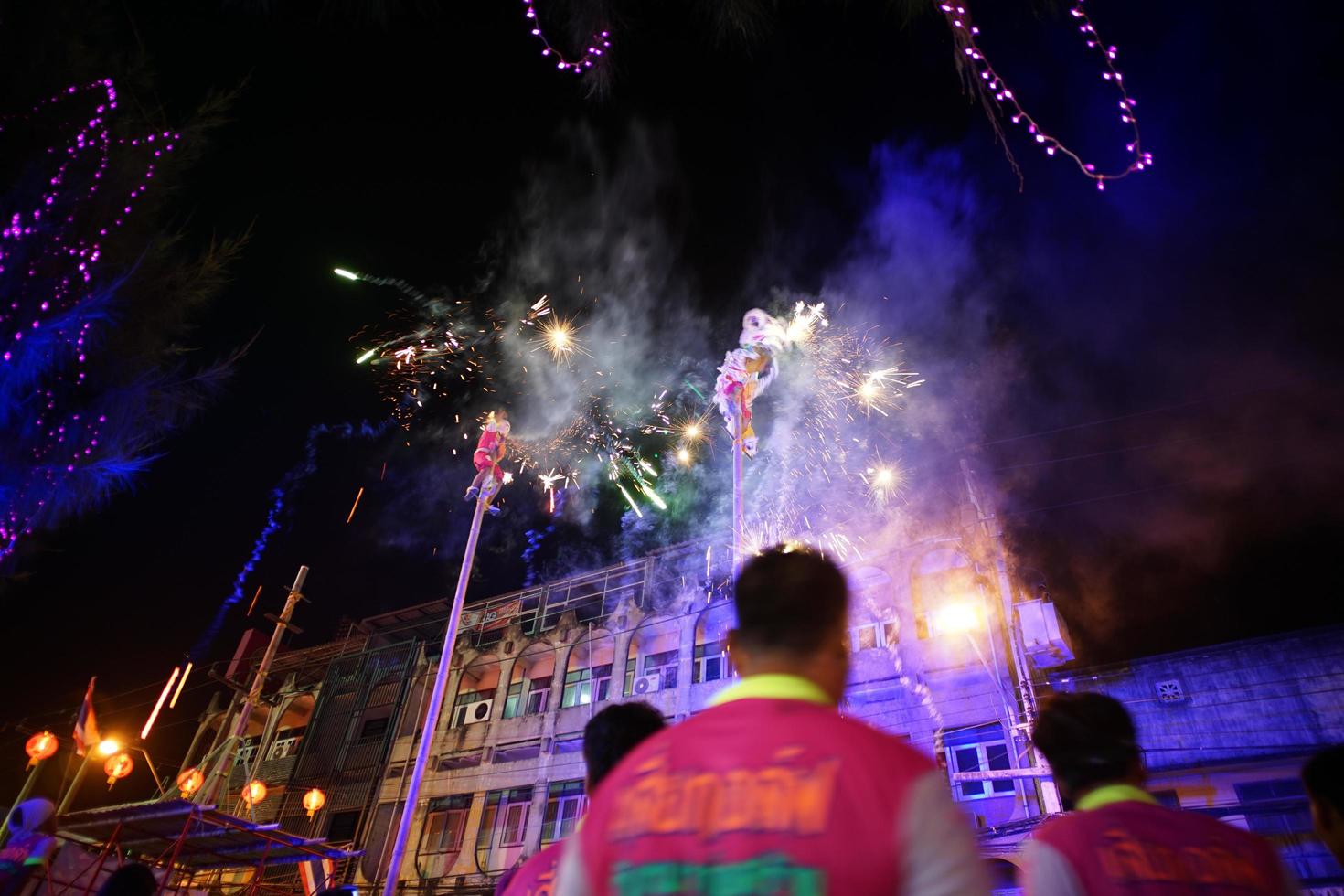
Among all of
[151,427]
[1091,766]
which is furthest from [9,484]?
[1091,766]

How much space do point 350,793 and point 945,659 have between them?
2045cm

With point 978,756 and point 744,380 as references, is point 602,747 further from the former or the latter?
point 978,756

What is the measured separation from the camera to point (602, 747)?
109 inches

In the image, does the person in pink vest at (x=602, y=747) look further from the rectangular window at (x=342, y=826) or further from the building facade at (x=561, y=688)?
the rectangular window at (x=342, y=826)

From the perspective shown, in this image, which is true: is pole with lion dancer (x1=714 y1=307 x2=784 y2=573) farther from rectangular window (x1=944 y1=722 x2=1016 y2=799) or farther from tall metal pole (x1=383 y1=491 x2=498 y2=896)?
rectangular window (x1=944 y1=722 x2=1016 y2=799)

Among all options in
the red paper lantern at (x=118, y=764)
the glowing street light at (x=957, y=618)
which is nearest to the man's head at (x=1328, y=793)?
the glowing street light at (x=957, y=618)

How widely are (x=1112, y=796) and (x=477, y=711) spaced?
82.8ft

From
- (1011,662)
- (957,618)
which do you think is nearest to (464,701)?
(957,618)

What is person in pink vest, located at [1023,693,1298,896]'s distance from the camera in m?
2.02

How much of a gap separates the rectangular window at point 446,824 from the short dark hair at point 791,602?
23.8 meters

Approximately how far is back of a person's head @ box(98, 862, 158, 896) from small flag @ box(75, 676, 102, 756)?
38.1ft

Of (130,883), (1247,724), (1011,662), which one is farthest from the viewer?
(1011,662)

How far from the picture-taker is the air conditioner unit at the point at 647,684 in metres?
21.8

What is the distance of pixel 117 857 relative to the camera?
32.2ft
